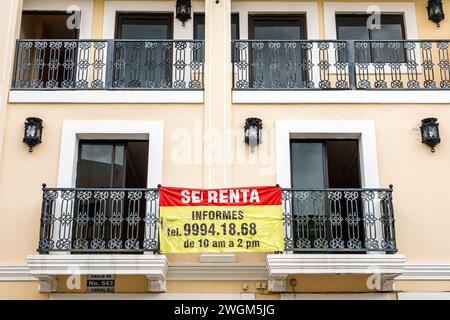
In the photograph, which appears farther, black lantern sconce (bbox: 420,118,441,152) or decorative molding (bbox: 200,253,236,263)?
black lantern sconce (bbox: 420,118,441,152)

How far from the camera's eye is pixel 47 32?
1480 cm

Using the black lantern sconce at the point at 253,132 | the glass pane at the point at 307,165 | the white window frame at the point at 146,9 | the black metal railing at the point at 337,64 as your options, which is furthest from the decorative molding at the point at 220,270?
the white window frame at the point at 146,9

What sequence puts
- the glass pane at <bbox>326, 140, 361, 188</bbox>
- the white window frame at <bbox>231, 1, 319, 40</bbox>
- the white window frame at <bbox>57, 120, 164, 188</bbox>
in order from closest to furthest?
the white window frame at <bbox>57, 120, 164, 188</bbox>, the glass pane at <bbox>326, 140, 361, 188</bbox>, the white window frame at <bbox>231, 1, 319, 40</bbox>

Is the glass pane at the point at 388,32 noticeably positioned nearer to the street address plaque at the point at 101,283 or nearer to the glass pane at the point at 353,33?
the glass pane at the point at 353,33

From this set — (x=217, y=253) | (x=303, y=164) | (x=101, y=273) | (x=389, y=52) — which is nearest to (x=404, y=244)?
(x=303, y=164)

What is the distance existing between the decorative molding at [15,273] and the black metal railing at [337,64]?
4967 millimetres

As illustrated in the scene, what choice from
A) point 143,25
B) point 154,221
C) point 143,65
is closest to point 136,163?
point 143,65

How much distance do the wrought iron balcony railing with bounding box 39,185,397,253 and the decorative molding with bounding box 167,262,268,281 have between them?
1.81 feet

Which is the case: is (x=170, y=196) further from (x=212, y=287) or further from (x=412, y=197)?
(x=412, y=197)

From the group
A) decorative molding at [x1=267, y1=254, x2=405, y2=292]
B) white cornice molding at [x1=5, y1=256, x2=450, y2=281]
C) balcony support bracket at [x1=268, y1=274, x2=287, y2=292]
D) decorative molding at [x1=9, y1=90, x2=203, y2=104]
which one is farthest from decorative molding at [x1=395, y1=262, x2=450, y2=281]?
decorative molding at [x1=9, y1=90, x2=203, y2=104]

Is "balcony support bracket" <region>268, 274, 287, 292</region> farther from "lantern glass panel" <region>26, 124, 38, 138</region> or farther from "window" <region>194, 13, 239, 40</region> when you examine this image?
"window" <region>194, 13, 239, 40</region>

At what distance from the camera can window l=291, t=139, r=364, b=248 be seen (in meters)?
11.4

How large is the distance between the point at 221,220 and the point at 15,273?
346 cm

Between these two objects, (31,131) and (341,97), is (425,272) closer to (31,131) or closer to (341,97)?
(341,97)
